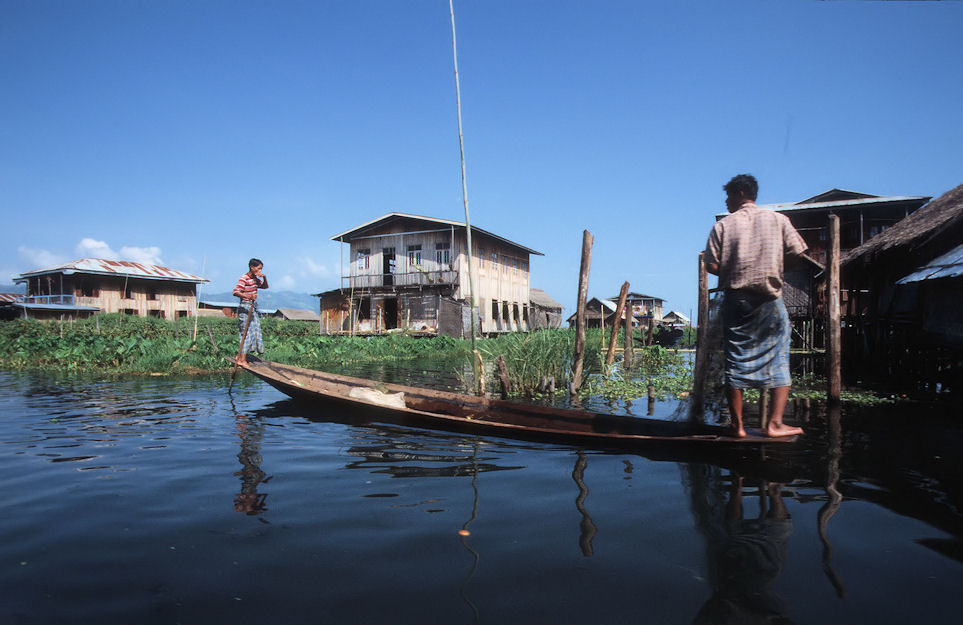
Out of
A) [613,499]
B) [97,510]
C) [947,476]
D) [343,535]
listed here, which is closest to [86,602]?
[343,535]

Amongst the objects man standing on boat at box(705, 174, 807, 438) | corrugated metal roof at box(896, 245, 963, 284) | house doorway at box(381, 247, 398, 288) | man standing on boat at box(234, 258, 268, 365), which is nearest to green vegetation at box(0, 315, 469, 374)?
man standing on boat at box(234, 258, 268, 365)

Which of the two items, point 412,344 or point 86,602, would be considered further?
point 412,344

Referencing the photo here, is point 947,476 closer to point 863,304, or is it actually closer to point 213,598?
point 213,598

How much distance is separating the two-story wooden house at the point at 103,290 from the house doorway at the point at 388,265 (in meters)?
12.5

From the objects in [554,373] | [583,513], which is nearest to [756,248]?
[583,513]

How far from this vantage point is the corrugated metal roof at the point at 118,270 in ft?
97.0

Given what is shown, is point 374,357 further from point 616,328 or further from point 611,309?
point 611,309

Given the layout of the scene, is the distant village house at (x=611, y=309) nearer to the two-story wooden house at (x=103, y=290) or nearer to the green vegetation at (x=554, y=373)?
the two-story wooden house at (x=103, y=290)

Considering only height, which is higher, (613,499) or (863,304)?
(863,304)

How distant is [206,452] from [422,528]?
271cm

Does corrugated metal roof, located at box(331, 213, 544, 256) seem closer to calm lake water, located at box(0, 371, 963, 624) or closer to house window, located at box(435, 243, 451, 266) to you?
house window, located at box(435, 243, 451, 266)

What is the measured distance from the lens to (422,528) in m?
2.59

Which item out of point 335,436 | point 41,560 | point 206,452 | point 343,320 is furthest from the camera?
point 343,320

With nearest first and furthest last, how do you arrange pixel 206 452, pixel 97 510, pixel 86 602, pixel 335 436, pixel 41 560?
pixel 86 602 < pixel 41 560 < pixel 97 510 < pixel 206 452 < pixel 335 436
